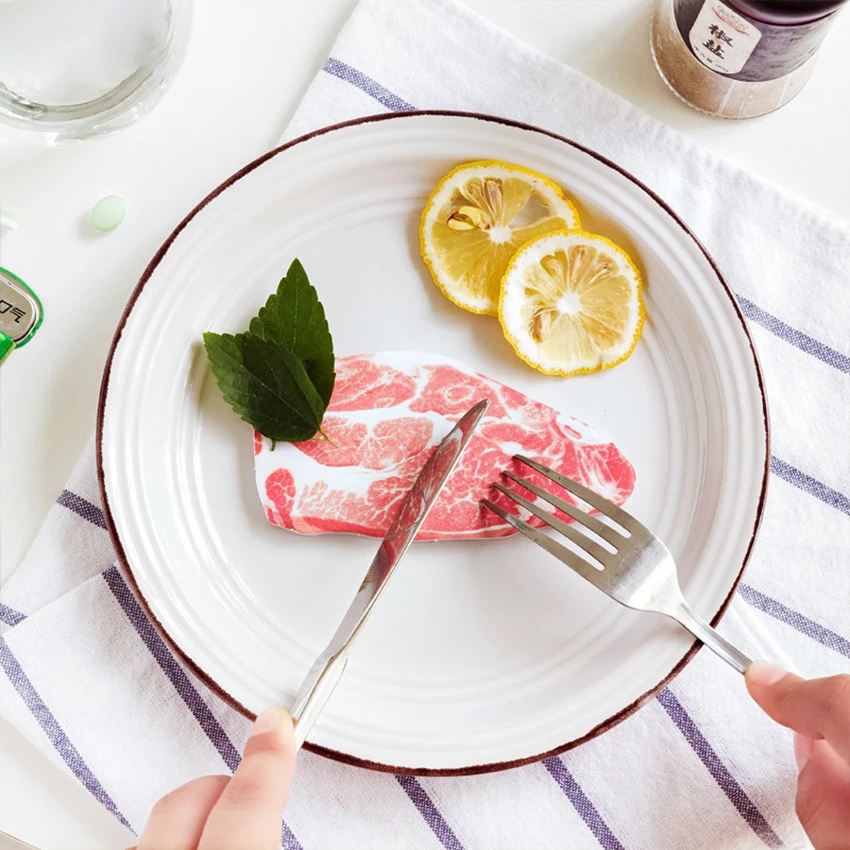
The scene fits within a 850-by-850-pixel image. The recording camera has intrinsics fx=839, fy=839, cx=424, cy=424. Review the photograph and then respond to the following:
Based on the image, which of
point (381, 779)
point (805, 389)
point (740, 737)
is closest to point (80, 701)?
point (381, 779)

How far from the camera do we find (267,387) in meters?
1.21

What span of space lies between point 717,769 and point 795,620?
9.8 inches

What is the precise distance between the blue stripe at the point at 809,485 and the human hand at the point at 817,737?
0.97 ft

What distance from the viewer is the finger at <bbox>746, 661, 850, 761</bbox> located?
1006 mm

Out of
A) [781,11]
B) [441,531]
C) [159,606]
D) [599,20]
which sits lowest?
[159,606]

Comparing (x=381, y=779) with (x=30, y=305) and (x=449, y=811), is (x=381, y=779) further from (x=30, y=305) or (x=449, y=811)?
(x=30, y=305)

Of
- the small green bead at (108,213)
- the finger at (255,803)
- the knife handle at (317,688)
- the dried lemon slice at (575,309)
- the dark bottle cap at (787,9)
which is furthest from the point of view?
the small green bead at (108,213)

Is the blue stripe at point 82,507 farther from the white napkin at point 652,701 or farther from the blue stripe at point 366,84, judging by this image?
the blue stripe at point 366,84

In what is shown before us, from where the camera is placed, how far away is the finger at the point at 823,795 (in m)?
1.09

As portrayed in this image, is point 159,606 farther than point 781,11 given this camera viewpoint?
Yes

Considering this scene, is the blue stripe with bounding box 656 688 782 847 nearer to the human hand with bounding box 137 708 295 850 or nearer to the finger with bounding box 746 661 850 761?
the finger with bounding box 746 661 850 761

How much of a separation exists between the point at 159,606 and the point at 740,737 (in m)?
0.87

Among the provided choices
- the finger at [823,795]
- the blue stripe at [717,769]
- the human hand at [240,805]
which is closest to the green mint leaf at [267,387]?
the human hand at [240,805]

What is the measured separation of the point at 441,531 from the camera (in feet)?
3.99
